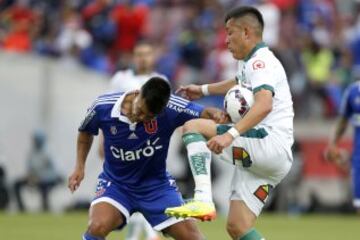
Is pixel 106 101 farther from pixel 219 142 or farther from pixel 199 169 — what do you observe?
pixel 219 142

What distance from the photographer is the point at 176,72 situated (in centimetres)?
2414

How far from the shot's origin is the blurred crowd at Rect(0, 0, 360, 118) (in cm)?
2381

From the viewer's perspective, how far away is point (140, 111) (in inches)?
417

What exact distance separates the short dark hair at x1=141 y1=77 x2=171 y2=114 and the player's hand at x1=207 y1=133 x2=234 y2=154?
627 millimetres

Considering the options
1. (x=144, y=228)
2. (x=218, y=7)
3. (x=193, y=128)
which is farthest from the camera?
(x=218, y=7)

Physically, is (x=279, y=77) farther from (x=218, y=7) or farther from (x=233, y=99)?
(x=218, y=7)

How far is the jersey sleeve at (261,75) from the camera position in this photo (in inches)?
411

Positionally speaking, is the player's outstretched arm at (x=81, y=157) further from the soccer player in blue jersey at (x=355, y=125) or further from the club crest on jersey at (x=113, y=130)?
the soccer player in blue jersey at (x=355, y=125)

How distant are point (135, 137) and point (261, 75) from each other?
1336 millimetres

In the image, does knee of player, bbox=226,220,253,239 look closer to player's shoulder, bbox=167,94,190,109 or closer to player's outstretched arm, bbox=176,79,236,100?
player's shoulder, bbox=167,94,190,109

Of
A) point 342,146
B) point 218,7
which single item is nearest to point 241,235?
point 342,146

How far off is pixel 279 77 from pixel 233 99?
443 millimetres

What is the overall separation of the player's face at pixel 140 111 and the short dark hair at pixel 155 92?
0.23 feet

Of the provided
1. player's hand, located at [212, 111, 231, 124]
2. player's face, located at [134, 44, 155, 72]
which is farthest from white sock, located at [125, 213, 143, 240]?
player's hand, located at [212, 111, 231, 124]
